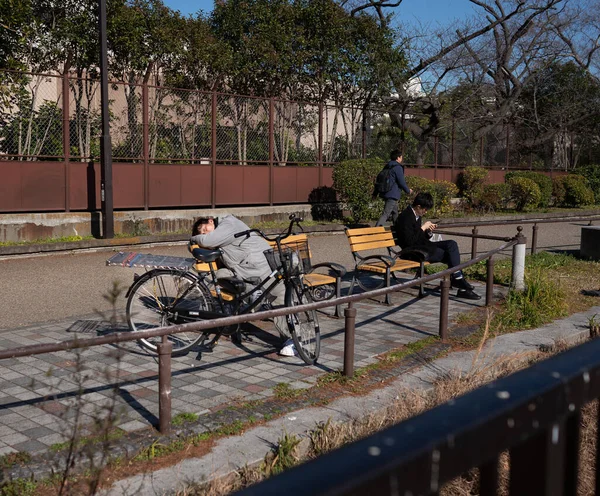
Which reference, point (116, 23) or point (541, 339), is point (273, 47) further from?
point (541, 339)

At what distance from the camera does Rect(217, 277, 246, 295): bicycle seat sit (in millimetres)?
6645

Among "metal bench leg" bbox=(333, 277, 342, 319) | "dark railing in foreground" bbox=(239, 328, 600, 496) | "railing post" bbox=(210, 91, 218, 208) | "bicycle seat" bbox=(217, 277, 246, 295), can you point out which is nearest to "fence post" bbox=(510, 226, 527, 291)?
"metal bench leg" bbox=(333, 277, 342, 319)

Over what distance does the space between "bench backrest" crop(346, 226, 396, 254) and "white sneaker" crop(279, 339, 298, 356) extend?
3130 mm

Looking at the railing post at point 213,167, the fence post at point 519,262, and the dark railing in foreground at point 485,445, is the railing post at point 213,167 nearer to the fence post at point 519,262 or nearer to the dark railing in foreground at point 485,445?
the fence post at point 519,262

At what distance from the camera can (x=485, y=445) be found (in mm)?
1064

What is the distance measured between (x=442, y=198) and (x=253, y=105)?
636cm

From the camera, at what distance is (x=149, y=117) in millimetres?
16578

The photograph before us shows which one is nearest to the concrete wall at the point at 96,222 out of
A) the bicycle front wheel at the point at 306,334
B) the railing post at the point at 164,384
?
the bicycle front wheel at the point at 306,334

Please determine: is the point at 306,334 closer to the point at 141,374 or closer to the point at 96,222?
the point at 141,374

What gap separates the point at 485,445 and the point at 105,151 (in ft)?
44.9

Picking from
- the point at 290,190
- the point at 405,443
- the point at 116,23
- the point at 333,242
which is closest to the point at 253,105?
the point at 290,190

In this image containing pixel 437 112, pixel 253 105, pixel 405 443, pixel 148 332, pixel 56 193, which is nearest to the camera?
pixel 405 443

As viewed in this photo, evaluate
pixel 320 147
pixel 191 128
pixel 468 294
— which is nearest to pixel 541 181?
pixel 320 147

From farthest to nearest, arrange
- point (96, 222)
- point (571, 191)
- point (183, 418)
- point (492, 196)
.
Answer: point (571, 191)
point (492, 196)
point (96, 222)
point (183, 418)
